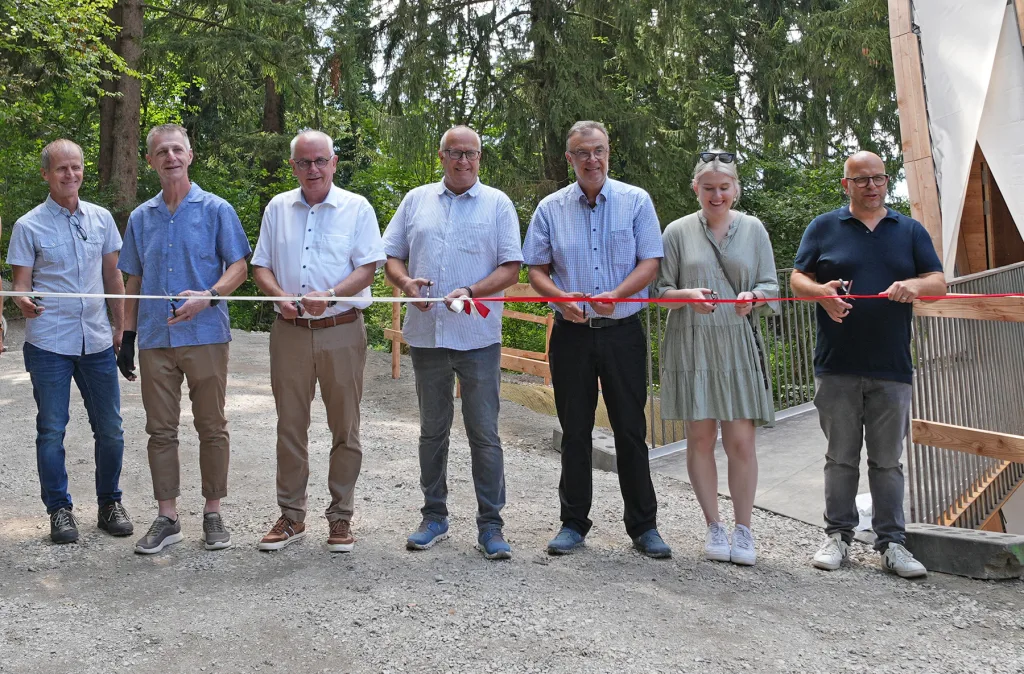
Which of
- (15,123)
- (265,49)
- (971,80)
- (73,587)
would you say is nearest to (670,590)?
(73,587)

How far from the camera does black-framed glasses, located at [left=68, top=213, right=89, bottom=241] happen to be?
454 cm

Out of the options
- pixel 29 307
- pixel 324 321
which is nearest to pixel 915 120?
pixel 324 321

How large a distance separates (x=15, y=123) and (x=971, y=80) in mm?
13724

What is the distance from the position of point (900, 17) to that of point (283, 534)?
7805 millimetres

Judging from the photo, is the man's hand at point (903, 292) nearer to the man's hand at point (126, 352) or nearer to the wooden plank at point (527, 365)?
the man's hand at point (126, 352)

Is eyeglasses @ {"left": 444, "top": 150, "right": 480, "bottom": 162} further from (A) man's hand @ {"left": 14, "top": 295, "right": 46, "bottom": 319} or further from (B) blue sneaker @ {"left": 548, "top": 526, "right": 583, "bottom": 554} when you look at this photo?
(A) man's hand @ {"left": 14, "top": 295, "right": 46, "bottom": 319}

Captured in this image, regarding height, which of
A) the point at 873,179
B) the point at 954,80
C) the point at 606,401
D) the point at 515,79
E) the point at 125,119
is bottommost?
the point at 606,401

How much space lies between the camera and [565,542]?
176 inches

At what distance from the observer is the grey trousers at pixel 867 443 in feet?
14.0

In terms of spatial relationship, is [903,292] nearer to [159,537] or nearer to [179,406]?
[179,406]

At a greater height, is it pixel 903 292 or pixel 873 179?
pixel 873 179


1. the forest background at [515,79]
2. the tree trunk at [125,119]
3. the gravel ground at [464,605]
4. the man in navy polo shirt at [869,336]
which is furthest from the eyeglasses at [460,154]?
the tree trunk at [125,119]

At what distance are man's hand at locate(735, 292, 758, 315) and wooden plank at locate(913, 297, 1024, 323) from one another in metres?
1.20

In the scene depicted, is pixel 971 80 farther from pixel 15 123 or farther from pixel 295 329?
pixel 15 123
